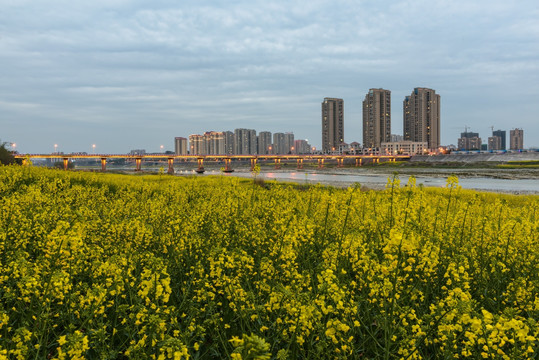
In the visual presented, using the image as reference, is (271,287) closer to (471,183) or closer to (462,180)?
(471,183)

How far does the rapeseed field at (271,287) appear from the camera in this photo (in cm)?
311

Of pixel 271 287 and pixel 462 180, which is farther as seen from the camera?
pixel 462 180

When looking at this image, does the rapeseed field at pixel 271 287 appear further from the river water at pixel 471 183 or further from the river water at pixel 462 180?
the river water at pixel 471 183

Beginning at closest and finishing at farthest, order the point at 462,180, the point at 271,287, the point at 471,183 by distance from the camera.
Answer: the point at 271,287, the point at 471,183, the point at 462,180

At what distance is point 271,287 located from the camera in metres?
4.58

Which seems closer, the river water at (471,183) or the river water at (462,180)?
the river water at (471,183)

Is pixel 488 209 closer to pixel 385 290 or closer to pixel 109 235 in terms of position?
pixel 385 290

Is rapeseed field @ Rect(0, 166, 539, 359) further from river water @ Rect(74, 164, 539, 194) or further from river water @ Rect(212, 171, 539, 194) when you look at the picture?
river water @ Rect(212, 171, 539, 194)

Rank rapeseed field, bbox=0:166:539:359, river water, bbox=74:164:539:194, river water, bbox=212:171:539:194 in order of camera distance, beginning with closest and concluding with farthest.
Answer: rapeseed field, bbox=0:166:539:359
river water, bbox=212:171:539:194
river water, bbox=74:164:539:194

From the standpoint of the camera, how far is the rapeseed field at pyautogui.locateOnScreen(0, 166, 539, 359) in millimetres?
3113

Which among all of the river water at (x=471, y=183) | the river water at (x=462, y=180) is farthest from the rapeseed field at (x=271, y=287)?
the river water at (x=471, y=183)

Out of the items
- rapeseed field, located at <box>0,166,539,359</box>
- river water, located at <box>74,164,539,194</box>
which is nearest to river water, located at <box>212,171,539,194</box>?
river water, located at <box>74,164,539,194</box>

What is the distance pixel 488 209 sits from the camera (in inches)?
472

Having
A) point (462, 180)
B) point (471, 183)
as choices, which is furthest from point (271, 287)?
point (462, 180)
